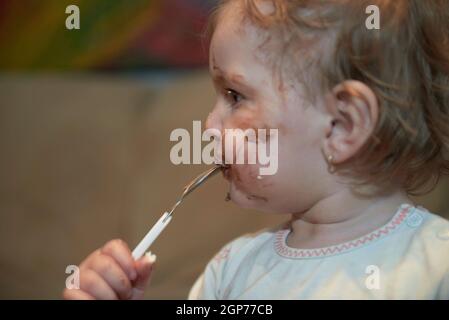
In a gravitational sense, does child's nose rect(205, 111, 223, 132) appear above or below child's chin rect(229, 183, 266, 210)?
above

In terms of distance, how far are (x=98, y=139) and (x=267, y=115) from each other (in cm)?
99

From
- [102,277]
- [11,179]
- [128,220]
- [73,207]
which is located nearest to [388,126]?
[102,277]

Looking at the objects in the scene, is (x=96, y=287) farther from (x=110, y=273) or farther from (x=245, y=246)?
(x=245, y=246)

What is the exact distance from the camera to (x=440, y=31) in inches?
30.3

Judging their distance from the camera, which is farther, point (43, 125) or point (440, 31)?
point (43, 125)

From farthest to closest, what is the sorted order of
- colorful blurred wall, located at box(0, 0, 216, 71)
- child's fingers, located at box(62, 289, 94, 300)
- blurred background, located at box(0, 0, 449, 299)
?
colorful blurred wall, located at box(0, 0, 216, 71), blurred background, located at box(0, 0, 449, 299), child's fingers, located at box(62, 289, 94, 300)

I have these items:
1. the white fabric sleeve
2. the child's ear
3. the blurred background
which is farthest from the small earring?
the blurred background

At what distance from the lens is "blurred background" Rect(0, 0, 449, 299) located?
5.10ft

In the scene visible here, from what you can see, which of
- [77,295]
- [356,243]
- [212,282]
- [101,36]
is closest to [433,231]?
[356,243]

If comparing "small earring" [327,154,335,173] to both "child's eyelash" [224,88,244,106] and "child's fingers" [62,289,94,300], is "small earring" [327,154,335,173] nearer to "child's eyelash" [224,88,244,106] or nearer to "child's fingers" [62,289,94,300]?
"child's eyelash" [224,88,244,106]

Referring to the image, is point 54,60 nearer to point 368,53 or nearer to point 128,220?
point 128,220

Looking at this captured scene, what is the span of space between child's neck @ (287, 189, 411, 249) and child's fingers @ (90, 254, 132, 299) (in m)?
0.22

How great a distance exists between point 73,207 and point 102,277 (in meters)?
0.98

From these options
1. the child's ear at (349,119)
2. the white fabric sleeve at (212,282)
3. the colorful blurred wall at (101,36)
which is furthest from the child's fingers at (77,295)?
the colorful blurred wall at (101,36)
